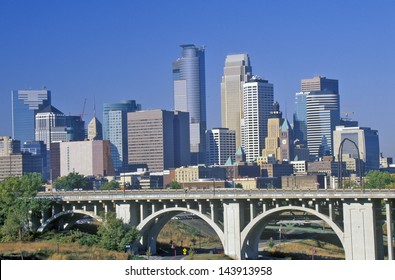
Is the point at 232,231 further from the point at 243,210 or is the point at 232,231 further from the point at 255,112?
the point at 255,112

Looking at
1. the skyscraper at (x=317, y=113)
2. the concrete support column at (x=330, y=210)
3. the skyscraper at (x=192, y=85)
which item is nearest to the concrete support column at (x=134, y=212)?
the concrete support column at (x=330, y=210)

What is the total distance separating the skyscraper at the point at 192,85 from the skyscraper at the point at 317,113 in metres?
14.1

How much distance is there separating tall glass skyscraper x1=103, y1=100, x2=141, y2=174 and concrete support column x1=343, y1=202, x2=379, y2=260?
9983cm

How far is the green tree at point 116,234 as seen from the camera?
1324 inches

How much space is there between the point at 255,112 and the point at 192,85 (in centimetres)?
1515

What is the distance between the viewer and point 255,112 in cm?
13875

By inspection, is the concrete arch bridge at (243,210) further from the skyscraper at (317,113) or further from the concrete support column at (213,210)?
the skyscraper at (317,113)

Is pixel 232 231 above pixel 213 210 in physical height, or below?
below

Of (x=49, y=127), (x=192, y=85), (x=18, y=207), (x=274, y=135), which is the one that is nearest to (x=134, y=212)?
(x=18, y=207)

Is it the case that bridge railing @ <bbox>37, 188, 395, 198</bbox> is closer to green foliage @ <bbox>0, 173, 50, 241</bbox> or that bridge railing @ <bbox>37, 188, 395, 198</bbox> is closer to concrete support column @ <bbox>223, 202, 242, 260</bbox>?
concrete support column @ <bbox>223, 202, 242, 260</bbox>

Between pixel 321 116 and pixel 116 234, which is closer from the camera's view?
pixel 116 234

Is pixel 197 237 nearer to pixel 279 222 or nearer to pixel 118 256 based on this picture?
pixel 279 222

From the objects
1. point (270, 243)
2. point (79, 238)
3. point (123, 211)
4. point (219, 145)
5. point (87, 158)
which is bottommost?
point (270, 243)

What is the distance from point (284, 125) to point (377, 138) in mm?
16997
